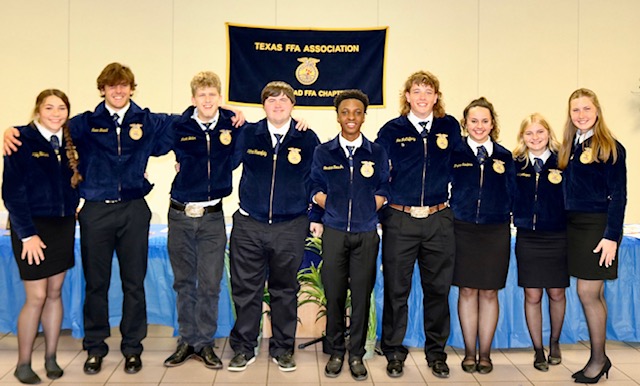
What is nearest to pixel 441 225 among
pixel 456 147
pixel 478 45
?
pixel 456 147

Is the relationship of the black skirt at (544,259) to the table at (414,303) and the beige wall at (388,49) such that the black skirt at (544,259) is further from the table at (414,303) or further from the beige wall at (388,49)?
the beige wall at (388,49)

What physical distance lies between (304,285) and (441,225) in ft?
3.24

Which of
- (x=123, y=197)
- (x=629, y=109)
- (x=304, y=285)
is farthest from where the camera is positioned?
(x=629, y=109)

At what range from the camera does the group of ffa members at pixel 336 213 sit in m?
2.75

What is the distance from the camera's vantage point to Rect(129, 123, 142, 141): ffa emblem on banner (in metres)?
2.81

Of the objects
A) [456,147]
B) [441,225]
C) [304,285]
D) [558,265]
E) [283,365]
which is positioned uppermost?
[456,147]

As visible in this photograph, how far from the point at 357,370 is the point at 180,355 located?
3.23ft

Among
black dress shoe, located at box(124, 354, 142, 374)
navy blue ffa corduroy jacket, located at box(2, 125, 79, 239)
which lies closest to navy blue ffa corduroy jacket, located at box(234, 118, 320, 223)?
navy blue ffa corduroy jacket, located at box(2, 125, 79, 239)

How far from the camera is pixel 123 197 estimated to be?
9.17 ft

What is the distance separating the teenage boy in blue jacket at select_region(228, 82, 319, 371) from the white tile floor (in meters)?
0.14

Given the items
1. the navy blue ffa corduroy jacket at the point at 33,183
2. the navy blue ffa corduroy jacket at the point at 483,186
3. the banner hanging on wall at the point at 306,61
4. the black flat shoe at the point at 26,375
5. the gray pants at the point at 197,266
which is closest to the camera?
the navy blue ffa corduroy jacket at the point at 33,183

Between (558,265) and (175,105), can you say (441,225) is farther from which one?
(175,105)

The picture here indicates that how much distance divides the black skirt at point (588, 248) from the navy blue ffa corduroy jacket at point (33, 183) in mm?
2612

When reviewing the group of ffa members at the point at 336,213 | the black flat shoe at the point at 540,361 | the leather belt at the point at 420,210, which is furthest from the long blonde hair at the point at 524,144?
the black flat shoe at the point at 540,361
